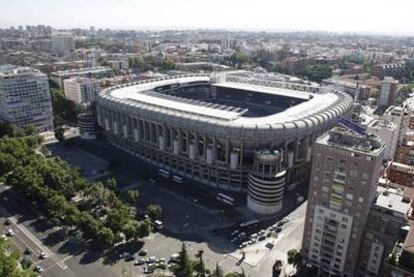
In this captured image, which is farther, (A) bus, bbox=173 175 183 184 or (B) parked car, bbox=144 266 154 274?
(A) bus, bbox=173 175 183 184

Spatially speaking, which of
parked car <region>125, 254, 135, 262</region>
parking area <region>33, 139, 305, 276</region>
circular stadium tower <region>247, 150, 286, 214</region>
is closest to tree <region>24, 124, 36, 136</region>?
parking area <region>33, 139, 305, 276</region>

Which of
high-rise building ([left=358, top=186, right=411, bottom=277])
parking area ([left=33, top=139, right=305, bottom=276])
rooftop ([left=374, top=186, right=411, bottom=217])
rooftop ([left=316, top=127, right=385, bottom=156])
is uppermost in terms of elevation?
rooftop ([left=316, top=127, right=385, bottom=156])

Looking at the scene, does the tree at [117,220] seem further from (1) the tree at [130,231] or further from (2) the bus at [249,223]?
(2) the bus at [249,223]

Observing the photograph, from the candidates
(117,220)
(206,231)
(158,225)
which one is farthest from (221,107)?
(117,220)

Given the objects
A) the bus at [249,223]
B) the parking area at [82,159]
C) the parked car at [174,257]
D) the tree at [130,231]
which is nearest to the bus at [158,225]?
the tree at [130,231]

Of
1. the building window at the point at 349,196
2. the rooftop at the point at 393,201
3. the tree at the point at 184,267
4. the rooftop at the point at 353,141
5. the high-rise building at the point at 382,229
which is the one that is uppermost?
the rooftop at the point at 353,141

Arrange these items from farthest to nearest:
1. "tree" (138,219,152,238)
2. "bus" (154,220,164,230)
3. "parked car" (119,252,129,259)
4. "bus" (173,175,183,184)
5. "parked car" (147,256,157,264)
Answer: "bus" (173,175,183,184)
"bus" (154,220,164,230)
"tree" (138,219,152,238)
"parked car" (119,252,129,259)
"parked car" (147,256,157,264)

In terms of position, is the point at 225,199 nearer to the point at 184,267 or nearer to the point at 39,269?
the point at 184,267

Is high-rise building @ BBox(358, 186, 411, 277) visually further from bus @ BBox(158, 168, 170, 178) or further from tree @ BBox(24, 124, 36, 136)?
tree @ BBox(24, 124, 36, 136)
